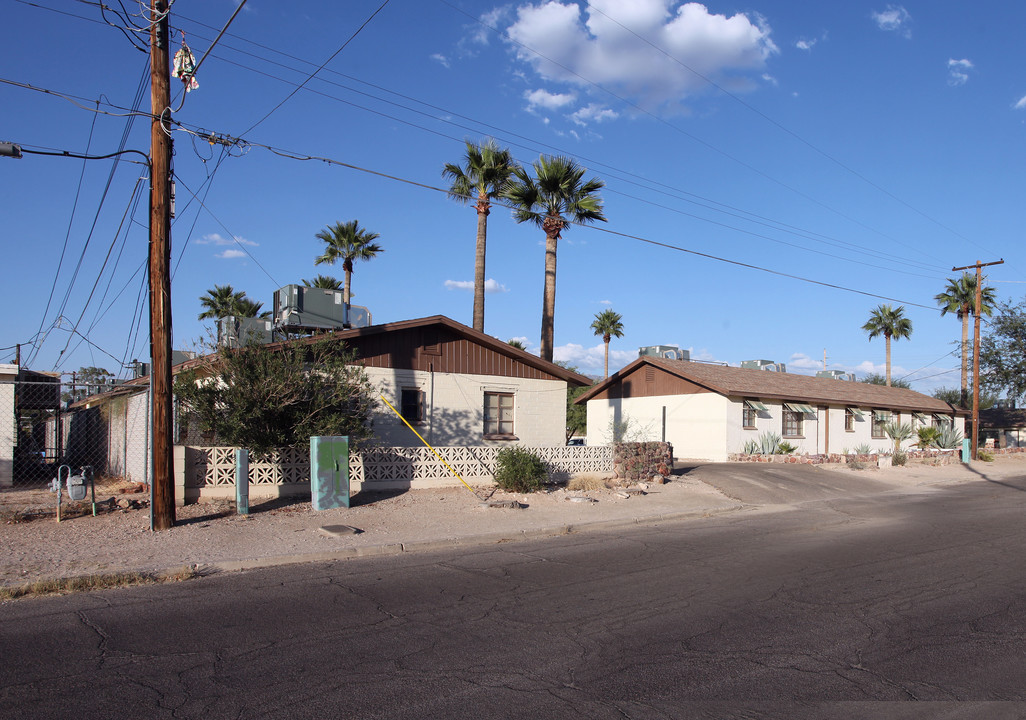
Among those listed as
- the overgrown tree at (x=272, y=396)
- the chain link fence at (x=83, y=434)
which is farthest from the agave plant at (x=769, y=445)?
the chain link fence at (x=83, y=434)

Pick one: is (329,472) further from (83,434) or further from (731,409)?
(731,409)

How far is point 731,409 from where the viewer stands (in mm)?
28953

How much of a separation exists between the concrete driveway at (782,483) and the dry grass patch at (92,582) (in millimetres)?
12675

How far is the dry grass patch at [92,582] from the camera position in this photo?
7.54 metres

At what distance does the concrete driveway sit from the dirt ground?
1428 millimetres

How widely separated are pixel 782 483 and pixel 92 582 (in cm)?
1712

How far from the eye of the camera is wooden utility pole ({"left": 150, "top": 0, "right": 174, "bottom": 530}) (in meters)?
10.7

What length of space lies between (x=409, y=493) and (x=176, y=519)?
5073 mm

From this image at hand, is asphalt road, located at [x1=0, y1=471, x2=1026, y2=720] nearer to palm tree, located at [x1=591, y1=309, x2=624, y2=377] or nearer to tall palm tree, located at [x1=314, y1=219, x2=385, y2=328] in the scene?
tall palm tree, located at [x1=314, y1=219, x2=385, y2=328]

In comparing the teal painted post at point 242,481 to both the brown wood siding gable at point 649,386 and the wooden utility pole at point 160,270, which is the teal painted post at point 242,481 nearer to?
the wooden utility pole at point 160,270

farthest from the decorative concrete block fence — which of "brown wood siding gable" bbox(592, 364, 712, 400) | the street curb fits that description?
"brown wood siding gable" bbox(592, 364, 712, 400)

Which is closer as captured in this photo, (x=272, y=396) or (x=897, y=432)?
(x=272, y=396)

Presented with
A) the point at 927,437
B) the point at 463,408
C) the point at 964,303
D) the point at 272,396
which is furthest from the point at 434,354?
the point at 964,303

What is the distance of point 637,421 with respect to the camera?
33.3 metres
